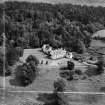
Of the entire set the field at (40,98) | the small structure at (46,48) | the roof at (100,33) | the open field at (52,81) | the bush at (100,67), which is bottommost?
the field at (40,98)

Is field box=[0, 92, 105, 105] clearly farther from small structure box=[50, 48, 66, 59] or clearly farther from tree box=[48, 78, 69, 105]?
Result: small structure box=[50, 48, 66, 59]

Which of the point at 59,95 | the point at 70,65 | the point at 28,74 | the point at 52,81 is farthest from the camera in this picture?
the point at 70,65

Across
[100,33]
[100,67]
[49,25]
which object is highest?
[49,25]

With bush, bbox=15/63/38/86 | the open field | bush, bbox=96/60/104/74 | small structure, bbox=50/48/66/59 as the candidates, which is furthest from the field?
small structure, bbox=50/48/66/59

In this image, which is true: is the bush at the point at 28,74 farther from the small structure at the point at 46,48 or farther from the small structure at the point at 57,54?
the small structure at the point at 46,48

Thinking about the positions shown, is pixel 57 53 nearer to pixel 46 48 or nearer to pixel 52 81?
pixel 46 48

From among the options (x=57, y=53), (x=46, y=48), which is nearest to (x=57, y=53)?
(x=57, y=53)

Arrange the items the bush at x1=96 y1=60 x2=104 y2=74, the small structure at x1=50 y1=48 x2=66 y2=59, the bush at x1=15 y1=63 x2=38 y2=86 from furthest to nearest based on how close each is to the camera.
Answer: the small structure at x1=50 y1=48 x2=66 y2=59, the bush at x1=96 y1=60 x2=104 y2=74, the bush at x1=15 y1=63 x2=38 y2=86

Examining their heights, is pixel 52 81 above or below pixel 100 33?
below

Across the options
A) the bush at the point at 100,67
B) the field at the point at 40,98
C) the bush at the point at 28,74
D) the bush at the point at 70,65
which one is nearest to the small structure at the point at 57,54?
the bush at the point at 70,65

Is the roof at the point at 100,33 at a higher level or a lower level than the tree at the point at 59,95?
higher
